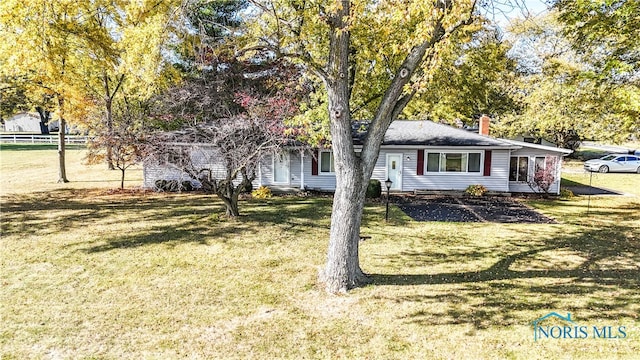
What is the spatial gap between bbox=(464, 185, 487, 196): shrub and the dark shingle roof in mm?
2045

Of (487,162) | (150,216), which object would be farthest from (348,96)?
(487,162)

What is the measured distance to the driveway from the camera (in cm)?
1414

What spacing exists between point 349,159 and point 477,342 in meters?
3.53

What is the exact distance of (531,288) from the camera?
7.68 m

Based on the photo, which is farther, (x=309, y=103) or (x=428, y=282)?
(x=309, y=103)

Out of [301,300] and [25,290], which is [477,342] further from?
[25,290]

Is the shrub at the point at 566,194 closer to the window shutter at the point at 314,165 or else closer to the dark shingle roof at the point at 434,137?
the dark shingle roof at the point at 434,137

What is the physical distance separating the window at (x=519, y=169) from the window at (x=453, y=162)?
77.4 inches

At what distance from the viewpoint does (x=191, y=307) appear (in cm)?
683

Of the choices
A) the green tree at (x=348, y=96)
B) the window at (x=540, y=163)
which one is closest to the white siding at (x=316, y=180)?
the window at (x=540, y=163)

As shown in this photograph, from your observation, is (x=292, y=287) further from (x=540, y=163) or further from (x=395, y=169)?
(x=540, y=163)

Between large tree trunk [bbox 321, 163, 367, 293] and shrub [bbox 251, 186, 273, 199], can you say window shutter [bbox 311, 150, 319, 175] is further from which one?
large tree trunk [bbox 321, 163, 367, 293]

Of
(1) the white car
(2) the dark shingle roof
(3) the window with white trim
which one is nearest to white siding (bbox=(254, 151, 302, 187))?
(3) the window with white trim

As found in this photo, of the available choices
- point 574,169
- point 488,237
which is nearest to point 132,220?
point 488,237
